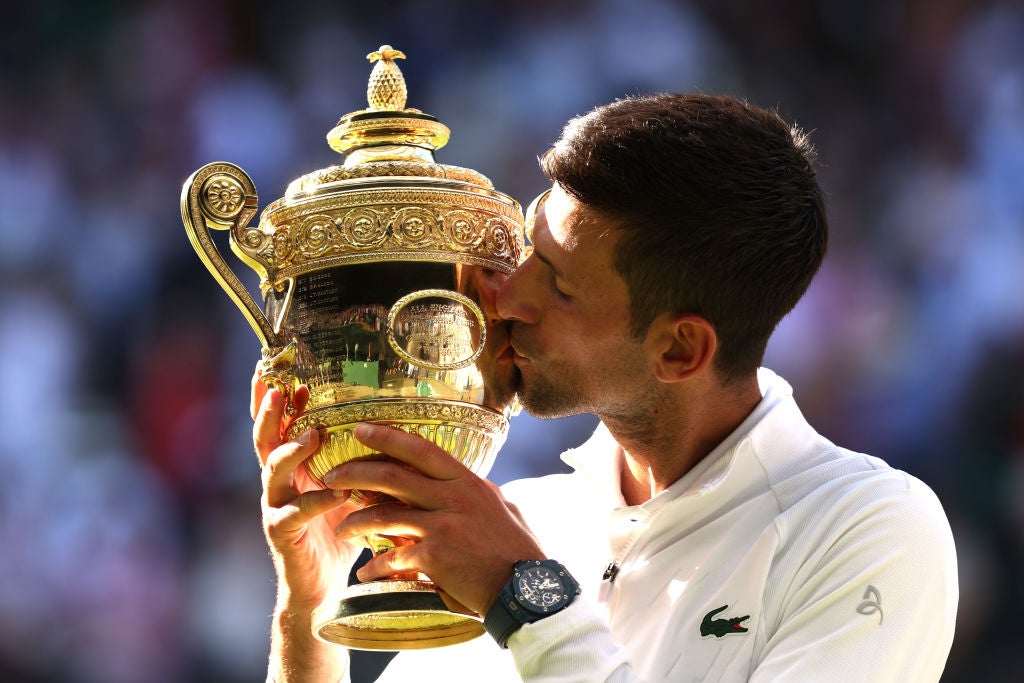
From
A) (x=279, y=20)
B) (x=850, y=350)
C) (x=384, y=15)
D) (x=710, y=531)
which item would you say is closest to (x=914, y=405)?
(x=850, y=350)

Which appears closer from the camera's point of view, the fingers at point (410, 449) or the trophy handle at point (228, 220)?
the fingers at point (410, 449)

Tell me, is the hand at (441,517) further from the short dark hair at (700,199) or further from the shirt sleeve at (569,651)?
the short dark hair at (700,199)

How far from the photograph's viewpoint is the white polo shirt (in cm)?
199

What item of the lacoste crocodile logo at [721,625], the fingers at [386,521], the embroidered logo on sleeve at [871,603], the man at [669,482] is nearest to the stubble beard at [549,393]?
the man at [669,482]

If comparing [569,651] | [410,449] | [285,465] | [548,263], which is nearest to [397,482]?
[410,449]

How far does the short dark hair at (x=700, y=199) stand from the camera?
2.20 m

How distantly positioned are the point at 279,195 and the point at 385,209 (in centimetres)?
353

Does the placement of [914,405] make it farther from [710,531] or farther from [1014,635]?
[710,531]

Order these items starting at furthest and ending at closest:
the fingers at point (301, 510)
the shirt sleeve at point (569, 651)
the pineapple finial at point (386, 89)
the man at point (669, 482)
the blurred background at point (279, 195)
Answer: the blurred background at point (279, 195)
the pineapple finial at point (386, 89)
the fingers at point (301, 510)
the man at point (669, 482)
the shirt sleeve at point (569, 651)

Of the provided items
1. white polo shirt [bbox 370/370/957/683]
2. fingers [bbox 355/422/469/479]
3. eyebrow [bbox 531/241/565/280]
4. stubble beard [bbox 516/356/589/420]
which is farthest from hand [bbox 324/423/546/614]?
eyebrow [bbox 531/241/565/280]

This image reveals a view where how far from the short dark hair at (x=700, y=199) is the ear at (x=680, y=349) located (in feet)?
0.09

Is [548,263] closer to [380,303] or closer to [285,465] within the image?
[380,303]

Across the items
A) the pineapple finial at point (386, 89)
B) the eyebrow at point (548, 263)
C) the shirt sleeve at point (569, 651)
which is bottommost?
the shirt sleeve at point (569, 651)

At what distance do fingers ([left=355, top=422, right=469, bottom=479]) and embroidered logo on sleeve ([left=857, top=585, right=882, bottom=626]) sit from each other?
2.22ft
